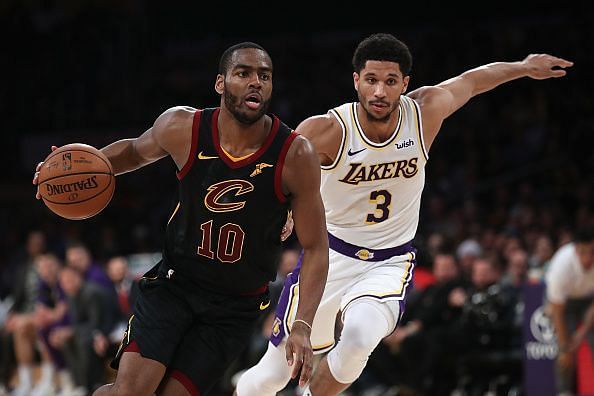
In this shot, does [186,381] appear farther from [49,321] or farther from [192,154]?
[49,321]

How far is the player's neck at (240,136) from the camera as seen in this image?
4.62 meters

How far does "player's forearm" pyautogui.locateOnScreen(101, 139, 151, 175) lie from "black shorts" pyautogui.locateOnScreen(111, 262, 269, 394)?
517 millimetres

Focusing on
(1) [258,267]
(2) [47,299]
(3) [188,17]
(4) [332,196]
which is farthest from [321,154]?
(3) [188,17]

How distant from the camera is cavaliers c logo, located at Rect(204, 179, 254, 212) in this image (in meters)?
4.59

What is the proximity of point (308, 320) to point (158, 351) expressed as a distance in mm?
718

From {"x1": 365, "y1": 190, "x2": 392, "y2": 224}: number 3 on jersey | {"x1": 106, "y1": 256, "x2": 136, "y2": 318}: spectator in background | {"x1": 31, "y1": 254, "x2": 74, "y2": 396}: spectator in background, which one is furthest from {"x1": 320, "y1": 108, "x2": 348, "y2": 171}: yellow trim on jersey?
{"x1": 31, "y1": 254, "x2": 74, "y2": 396}: spectator in background

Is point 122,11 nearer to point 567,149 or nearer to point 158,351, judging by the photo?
point 567,149

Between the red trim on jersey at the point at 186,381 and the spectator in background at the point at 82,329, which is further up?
the red trim on jersey at the point at 186,381

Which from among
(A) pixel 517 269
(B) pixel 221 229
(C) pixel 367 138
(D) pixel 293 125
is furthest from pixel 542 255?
(D) pixel 293 125

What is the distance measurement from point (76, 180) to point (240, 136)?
2.75 ft

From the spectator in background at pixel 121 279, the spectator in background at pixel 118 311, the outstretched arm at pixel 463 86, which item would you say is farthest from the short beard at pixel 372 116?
the spectator in background at pixel 121 279

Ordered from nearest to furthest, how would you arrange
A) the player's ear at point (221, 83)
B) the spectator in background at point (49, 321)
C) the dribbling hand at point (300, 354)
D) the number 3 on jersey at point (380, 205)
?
1. the dribbling hand at point (300, 354)
2. the player's ear at point (221, 83)
3. the number 3 on jersey at point (380, 205)
4. the spectator in background at point (49, 321)

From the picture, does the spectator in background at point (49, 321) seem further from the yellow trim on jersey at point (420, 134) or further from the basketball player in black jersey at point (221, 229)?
the basketball player in black jersey at point (221, 229)

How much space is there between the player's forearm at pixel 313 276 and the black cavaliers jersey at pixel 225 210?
0.94 feet
